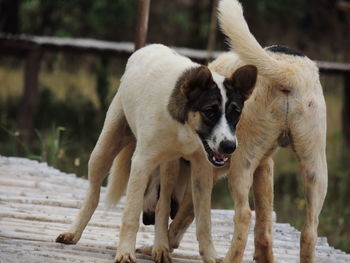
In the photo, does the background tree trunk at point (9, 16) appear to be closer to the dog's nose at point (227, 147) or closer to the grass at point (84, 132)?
the grass at point (84, 132)

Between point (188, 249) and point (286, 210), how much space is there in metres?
3.71

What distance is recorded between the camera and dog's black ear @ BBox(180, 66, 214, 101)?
4.68 m

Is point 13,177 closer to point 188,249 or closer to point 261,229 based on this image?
point 188,249

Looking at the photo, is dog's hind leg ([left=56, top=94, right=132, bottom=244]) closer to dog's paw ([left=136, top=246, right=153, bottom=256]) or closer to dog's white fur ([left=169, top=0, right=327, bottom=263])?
dog's paw ([left=136, top=246, right=153, bottom=256])

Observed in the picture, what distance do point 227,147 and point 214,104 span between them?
248mm

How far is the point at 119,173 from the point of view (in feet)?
19.4

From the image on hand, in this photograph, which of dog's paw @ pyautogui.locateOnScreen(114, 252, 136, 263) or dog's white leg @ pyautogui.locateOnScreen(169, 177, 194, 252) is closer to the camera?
dog's paw @ pyautogui.locateOnScreen(114, 252, 136, 263)

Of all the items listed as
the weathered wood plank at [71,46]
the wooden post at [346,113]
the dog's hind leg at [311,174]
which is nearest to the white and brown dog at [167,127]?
the dog's hind leg at [311,174]

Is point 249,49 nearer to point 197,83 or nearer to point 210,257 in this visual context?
point 197,83

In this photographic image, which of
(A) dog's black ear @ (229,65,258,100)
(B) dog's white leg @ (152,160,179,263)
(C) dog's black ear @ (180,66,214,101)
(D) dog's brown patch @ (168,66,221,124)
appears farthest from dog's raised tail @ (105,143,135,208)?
(A) dog's black ear @ (229,65,258,100)

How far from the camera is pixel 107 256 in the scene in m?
5.22

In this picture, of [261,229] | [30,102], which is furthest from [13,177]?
[30,102]

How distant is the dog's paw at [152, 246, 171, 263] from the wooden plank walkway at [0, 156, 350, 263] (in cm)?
8

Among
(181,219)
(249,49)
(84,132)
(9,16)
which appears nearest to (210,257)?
(181,219)
